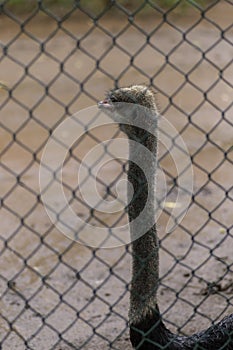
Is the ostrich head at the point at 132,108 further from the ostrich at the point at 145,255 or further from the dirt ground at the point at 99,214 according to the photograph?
the dirt ground at the point at 99,214

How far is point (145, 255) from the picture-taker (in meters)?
3.89

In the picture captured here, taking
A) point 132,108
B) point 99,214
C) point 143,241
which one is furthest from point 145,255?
point 99,214

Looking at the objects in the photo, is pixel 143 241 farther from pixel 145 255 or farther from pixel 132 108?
pixel 132 108

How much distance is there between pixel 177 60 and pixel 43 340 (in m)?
4.66

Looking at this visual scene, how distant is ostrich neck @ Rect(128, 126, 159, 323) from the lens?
3.76 m

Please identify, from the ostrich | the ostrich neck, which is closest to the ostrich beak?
the ostrich

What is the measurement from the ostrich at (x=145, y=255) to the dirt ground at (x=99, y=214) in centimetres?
10

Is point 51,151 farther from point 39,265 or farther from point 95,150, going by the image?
point 39,265

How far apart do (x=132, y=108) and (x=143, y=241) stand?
63 centimetres

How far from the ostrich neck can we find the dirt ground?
0.09m

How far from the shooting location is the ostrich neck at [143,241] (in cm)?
376

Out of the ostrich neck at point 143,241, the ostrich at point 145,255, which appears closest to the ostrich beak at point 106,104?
the ostrich at point 145,255

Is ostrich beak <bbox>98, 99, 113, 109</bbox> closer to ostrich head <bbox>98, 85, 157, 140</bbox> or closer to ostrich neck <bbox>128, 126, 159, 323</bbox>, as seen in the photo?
ostrich head <bbox>98, 85, 157, 140</bbox>

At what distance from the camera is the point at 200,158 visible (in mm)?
6629
